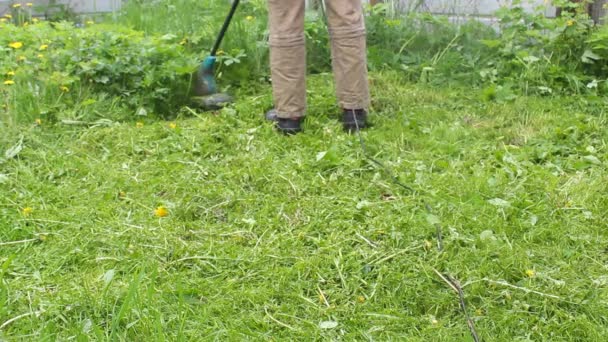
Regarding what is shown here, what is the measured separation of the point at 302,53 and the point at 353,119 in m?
0.42

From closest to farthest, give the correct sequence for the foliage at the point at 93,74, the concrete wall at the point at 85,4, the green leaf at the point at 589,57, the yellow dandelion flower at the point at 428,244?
the yellow dandelion flower at the point at 428,244 → the foliage at the point at 93,74 → the green leaf at the point at 589,57 → the concrete wall at the point at 85,4

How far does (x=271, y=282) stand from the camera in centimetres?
237

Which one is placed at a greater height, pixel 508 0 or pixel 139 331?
pixel 508 0

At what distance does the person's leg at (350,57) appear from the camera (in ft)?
12.0

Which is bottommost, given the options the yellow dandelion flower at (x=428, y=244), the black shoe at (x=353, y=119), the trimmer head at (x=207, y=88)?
the yellow dandelion flower at (x=428, y=244)

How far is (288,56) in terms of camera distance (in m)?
3.72

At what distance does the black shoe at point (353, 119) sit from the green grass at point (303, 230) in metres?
0.05

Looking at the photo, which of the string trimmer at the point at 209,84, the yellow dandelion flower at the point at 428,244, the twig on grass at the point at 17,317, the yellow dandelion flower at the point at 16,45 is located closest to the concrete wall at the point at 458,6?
the string trimmer at the point at 209,84

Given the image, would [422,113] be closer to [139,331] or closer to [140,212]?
[140,212]

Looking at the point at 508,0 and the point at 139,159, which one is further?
the point at 508,0

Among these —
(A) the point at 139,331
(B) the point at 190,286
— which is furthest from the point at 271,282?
(A) the point at 139,331

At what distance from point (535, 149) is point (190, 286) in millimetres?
1889

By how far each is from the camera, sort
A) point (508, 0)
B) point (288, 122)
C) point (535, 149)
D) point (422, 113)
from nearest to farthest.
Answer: point (535, 149)
point (288, 122)
point (422, 113)
point (508, 0)

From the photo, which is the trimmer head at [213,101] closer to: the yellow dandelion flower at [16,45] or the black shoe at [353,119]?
the black shoe at [353,119]
